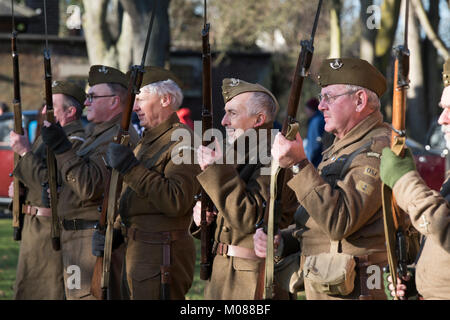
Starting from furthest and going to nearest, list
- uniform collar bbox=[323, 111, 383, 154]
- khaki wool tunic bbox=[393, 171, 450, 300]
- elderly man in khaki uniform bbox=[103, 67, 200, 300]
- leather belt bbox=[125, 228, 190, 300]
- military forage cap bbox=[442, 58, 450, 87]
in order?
1. leather belt bbox=[125, 228, 190, 300]
2. elderly man in khaki uniform bbox=[103, 67, 200, 300]
3. uniform collar bbox=[323, 111, 383, 154]
4. military forage cap bbox=[442, 58, 450, 87]
5. khaki wool tunic bbox=[393, 171, 450, 300]

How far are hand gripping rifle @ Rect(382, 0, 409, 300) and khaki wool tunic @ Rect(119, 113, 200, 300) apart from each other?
1.78m

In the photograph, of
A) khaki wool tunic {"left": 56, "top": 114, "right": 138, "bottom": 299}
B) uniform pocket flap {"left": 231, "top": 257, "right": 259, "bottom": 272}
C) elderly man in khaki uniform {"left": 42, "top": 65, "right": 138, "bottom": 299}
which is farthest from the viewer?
elderly man in khaki uniform {"left": 42, "top": 65, "right": 138, "bottom": 299}

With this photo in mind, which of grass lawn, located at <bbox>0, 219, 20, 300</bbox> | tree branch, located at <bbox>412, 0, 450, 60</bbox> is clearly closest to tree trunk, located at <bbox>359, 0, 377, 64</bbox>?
tree branch, located at <bbox>412, 0, 450, 60</bbox>

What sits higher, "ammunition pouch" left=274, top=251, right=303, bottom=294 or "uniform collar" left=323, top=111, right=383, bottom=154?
"uniform collar" left=323, top=111, right=383, bottom=154

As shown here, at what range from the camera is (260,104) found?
4.99m

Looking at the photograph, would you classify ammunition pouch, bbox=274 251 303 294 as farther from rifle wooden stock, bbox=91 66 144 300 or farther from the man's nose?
rifle wooden stock, bbox=91 66 144 300

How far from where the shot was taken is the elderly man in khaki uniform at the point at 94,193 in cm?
593

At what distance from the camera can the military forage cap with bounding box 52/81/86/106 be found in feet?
22.1

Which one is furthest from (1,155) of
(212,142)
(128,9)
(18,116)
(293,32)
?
(293,32)

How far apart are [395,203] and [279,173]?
0.70 metres

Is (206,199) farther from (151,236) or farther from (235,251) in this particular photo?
(151,236)

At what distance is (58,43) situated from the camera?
76.6 ft
